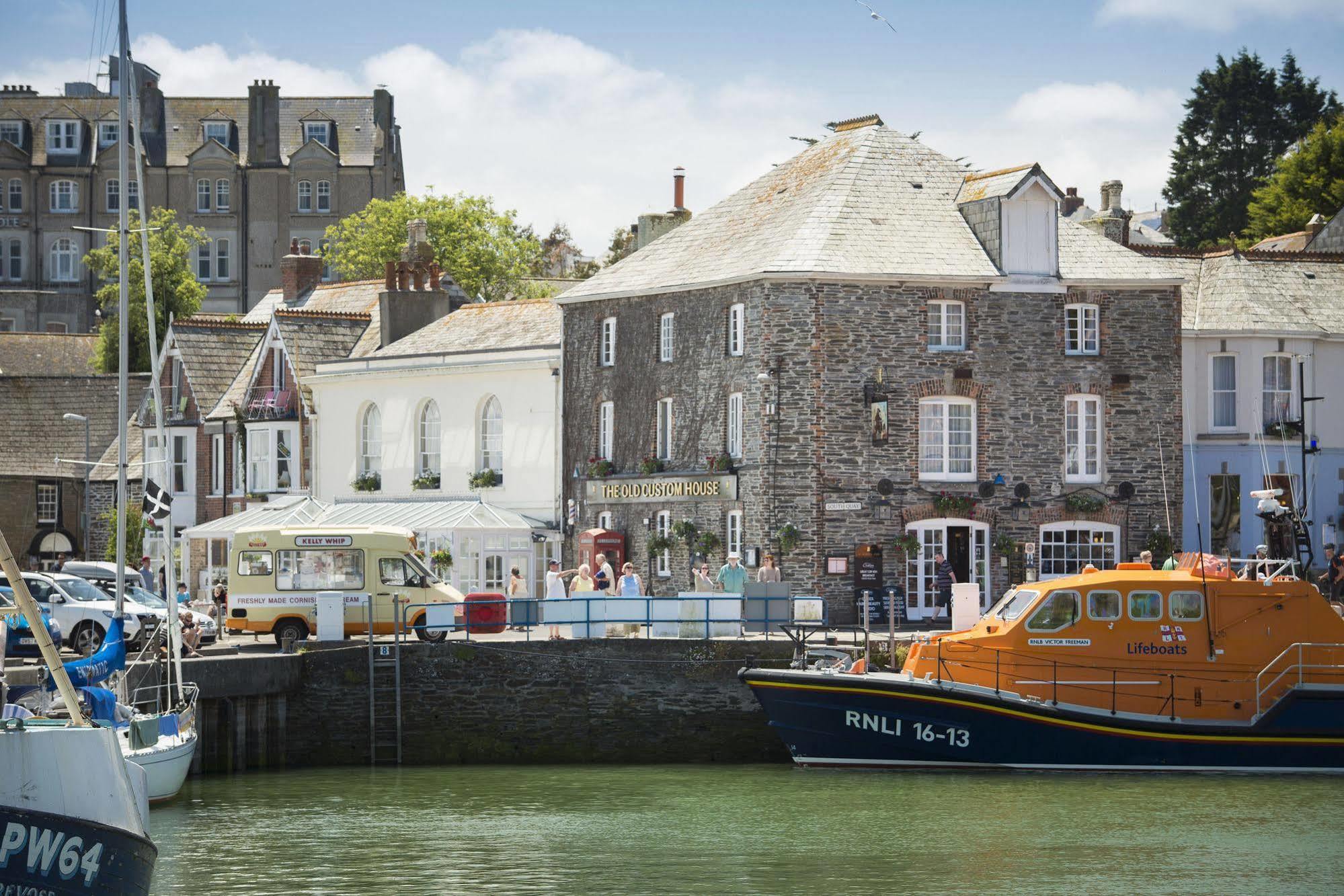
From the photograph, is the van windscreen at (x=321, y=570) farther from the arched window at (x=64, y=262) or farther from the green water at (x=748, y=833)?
the arched window at (x=64, y=262)

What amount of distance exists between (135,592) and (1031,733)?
62.0ft

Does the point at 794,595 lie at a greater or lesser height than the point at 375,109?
lesser

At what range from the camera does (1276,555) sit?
31.0 m

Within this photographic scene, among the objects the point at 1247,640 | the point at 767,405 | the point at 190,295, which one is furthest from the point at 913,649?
the point at 190,295

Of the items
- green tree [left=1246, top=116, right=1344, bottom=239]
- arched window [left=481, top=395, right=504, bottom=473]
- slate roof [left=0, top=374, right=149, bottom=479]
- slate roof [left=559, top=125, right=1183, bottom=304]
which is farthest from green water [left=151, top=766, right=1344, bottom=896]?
green tree [left=1246, top=116, right=1344, bottom=239]

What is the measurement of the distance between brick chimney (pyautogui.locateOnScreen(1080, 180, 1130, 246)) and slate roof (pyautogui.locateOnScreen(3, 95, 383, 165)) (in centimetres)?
3901

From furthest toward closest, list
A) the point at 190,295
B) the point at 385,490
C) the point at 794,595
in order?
the point at 190,295, the point at 385,490, the point at 794,595

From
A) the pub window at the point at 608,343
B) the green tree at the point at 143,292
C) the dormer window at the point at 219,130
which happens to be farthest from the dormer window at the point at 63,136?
the pub window at the point at 608,343

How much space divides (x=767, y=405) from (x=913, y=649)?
10965 mm

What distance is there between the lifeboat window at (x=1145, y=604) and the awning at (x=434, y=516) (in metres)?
19.5

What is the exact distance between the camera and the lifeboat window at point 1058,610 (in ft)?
95.0

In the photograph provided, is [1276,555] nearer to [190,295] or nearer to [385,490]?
[385,490]

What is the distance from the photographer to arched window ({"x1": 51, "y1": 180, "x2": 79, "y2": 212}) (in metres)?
100

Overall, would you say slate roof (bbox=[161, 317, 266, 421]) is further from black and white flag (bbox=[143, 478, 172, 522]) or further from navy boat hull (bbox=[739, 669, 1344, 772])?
navy boat hull (bbox=[739, 669, 1344, 772])
